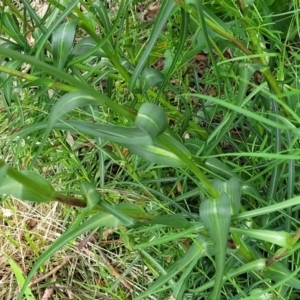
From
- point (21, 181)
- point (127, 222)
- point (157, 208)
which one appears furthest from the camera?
point (157, 208)

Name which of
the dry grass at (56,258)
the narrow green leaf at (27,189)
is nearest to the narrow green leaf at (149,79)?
the narrow green leaf at (27,189)

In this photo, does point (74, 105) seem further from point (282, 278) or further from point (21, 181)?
point (282, 278)

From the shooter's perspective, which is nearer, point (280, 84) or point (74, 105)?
point (74, 105)

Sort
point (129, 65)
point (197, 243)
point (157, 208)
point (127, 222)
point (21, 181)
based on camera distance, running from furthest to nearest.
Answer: point (157, 208), point (129, 65), point (197, 243), point (127, 222), point (21, 181)

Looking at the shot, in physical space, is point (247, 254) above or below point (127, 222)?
below

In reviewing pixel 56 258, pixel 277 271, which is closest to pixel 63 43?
pixel 277 271

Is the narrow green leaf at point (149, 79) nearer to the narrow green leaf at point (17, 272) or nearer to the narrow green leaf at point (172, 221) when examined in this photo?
the narrow green leaf at point (172, 221)

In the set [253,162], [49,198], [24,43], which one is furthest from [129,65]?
[49,198]
